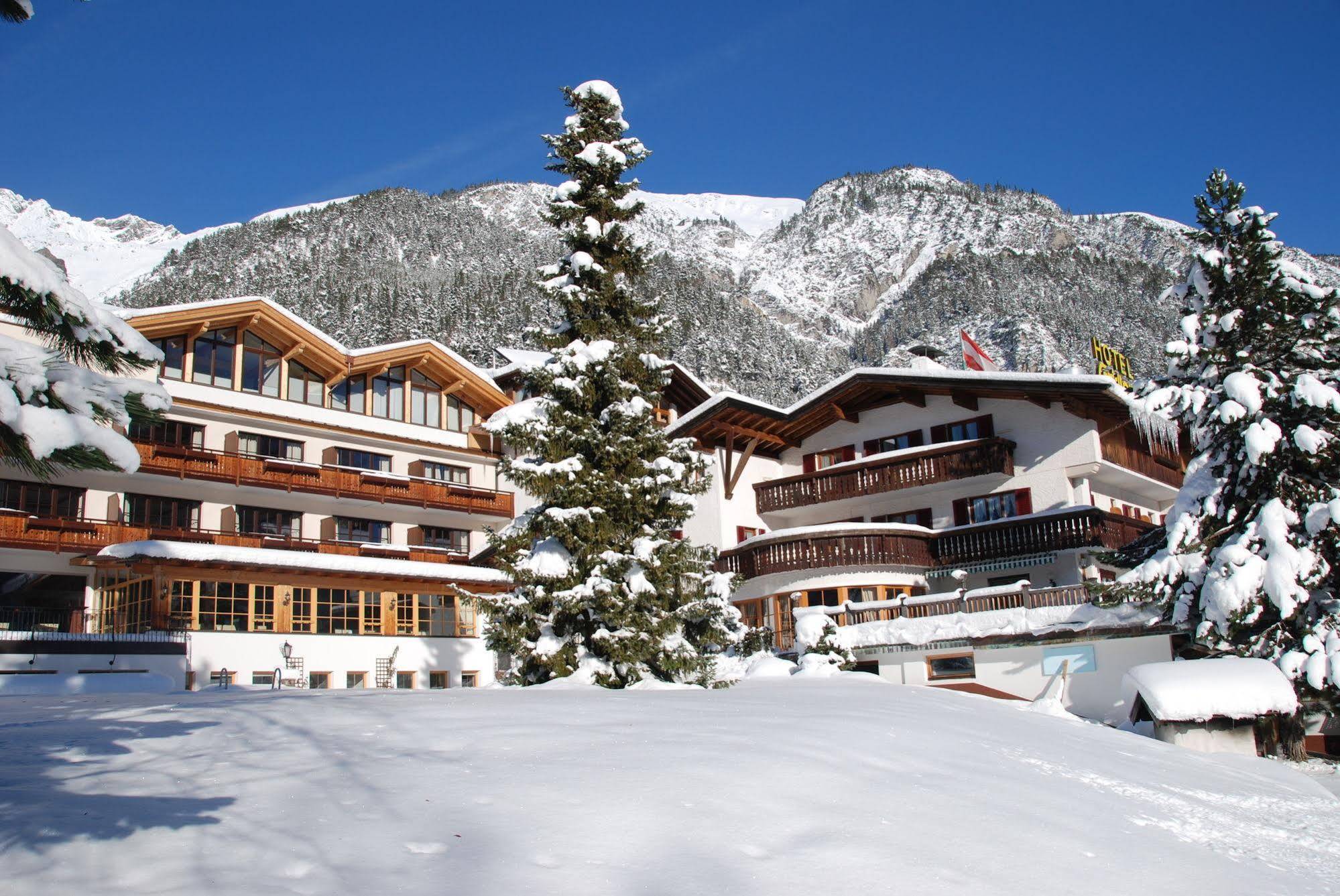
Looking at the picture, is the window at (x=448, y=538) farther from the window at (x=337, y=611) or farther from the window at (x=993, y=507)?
the window at (x=993, y=507)

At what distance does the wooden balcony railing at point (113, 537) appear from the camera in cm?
3052

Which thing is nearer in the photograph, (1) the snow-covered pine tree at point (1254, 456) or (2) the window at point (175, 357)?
(1) the snow-covered pine tree at point (1254, 456)

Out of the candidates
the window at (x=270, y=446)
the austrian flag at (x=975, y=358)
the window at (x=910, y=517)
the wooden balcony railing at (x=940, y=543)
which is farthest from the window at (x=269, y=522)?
the austrian flag at (x=975, y=358)

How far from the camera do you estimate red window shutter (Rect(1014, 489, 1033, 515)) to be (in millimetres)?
35562

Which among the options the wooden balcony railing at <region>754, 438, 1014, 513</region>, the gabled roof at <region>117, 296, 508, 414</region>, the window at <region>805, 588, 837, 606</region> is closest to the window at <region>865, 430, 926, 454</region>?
the wooden balcony railing at <region>754, 438, 1014, 513</region>

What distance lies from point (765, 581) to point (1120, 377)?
23.7 metres

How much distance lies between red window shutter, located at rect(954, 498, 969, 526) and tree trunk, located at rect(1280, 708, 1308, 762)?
56.9 ft

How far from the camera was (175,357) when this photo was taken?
36.1m

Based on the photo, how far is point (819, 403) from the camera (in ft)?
131

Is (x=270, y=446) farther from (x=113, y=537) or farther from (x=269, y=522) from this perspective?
(x=113, y=537)

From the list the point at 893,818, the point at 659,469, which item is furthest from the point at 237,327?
the point at 893,818

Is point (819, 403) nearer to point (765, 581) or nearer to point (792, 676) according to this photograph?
point (765, 581)

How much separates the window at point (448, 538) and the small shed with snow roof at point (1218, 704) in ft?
94.8

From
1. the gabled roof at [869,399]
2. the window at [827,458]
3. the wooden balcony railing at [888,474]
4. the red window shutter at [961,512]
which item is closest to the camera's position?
the gabled roof at [869,399]
